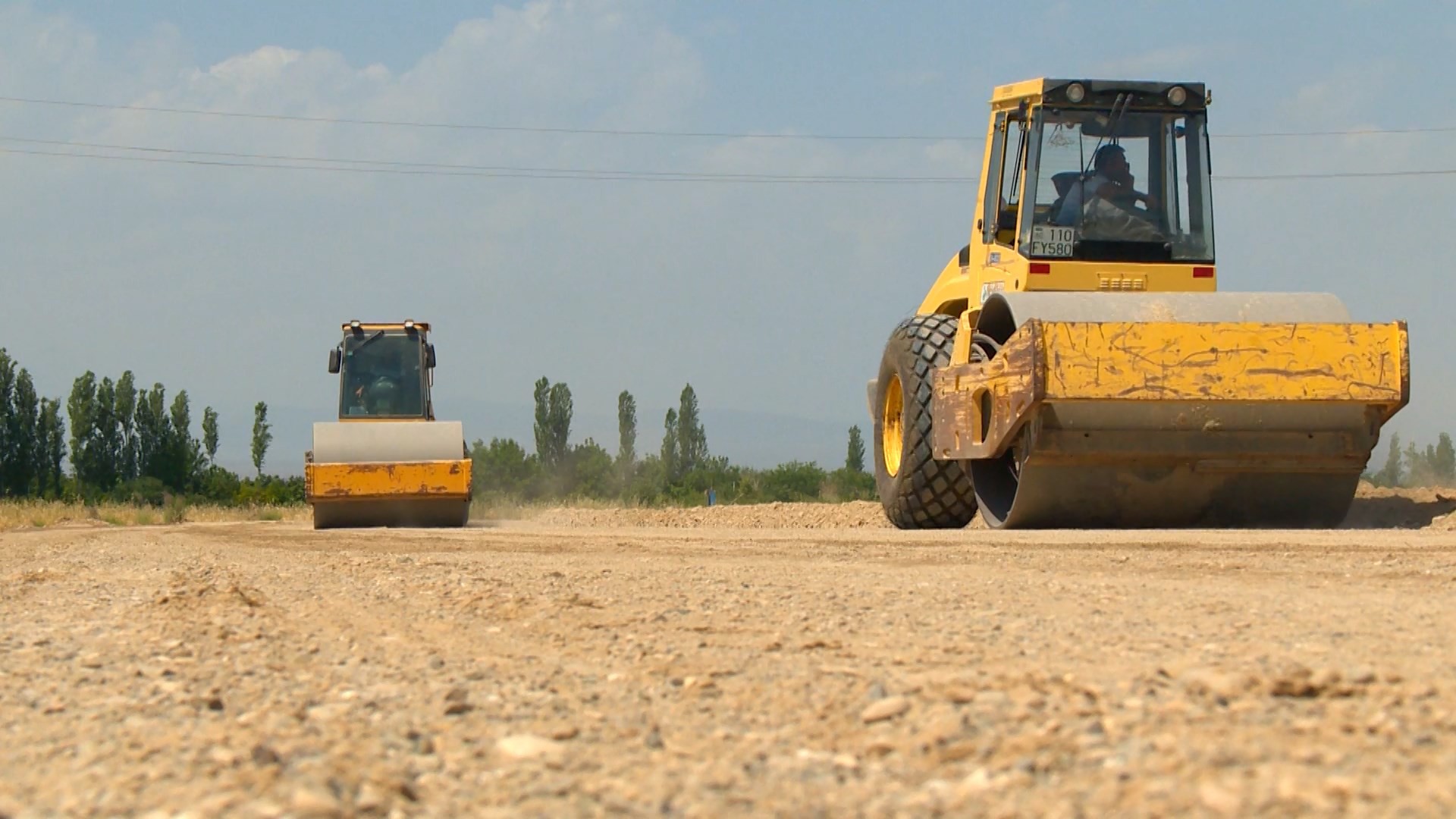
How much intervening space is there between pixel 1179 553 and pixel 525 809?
499 cm

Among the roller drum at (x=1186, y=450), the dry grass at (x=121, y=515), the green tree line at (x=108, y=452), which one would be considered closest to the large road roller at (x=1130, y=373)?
the roller drum at (x=1186, y=450)

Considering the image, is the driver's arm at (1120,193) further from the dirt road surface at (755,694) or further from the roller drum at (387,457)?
the roller drum at (387,457)

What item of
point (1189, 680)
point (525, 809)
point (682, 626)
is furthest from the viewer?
point (682, 626)

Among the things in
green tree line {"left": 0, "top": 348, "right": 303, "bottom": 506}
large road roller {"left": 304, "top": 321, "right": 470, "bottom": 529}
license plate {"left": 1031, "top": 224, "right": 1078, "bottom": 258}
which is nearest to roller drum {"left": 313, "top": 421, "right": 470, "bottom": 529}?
large road roller {"left": 304, "top": 321, "right": 470, "bottom": 529}

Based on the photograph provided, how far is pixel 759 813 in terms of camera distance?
8.00 ft

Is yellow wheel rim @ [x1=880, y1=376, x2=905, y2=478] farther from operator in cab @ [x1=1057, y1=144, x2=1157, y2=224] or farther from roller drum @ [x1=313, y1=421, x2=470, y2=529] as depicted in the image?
roller drum @ [x1=313, y1=421, x2=470, y2=529]

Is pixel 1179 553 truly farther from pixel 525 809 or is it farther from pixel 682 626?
pixel 525 809

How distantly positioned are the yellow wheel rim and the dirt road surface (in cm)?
571

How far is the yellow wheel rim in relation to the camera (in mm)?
12102

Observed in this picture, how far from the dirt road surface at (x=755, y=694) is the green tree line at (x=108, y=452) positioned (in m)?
44.7

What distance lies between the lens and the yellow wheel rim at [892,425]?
12.1m

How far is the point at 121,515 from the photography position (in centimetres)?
2653

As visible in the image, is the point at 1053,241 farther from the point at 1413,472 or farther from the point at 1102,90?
the point at 1413,472

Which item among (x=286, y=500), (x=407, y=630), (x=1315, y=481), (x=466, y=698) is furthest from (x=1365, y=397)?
(x=286, y=500)
